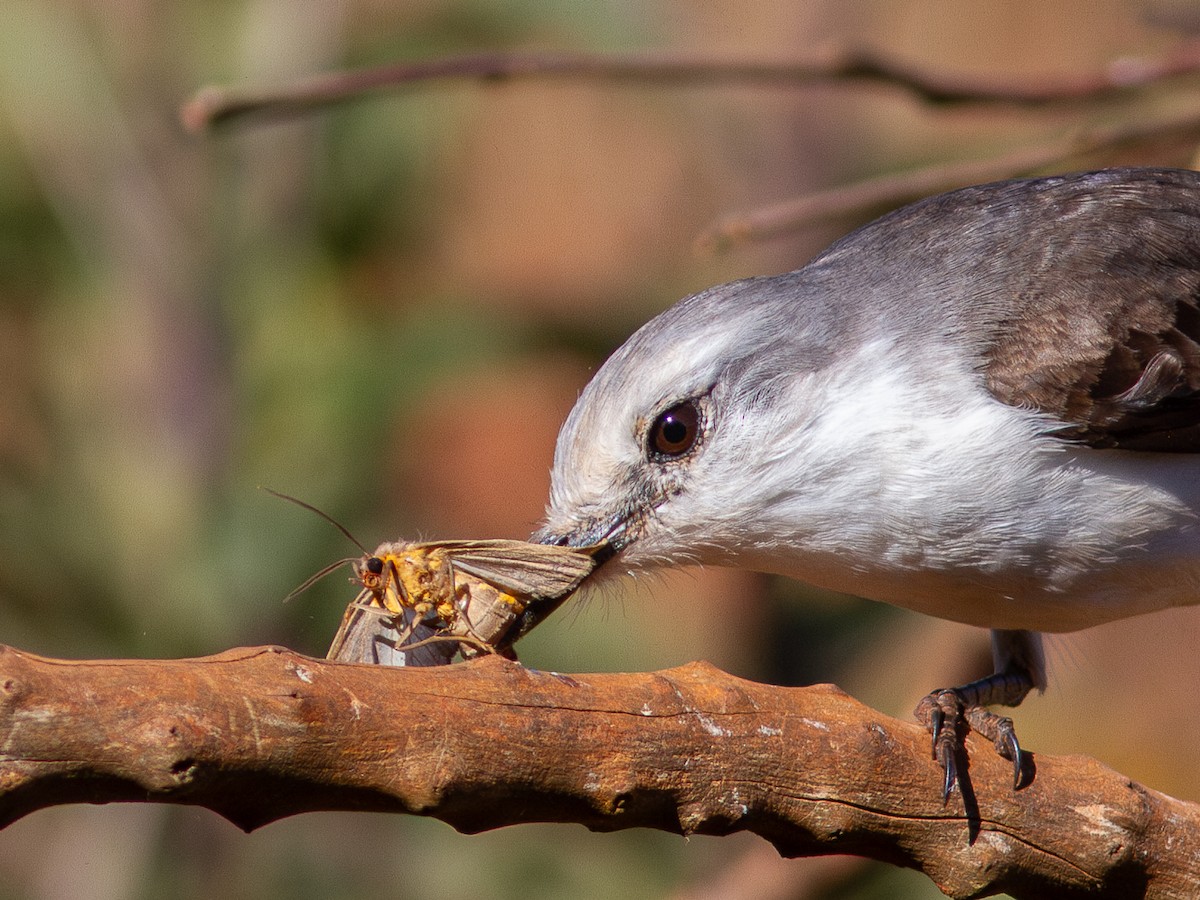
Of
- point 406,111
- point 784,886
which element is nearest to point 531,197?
point 406,111

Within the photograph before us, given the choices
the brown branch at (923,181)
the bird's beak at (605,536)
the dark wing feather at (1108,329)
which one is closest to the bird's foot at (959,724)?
the dark wing feather at (1108,329)

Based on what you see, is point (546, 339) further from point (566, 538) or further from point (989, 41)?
point (989, 41)


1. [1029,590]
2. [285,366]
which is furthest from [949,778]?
[285,366]

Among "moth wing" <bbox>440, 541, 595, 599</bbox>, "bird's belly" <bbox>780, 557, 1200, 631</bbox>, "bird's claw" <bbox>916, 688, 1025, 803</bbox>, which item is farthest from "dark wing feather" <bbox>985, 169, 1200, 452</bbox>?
"moth wing" <bbox>440, 541, 595, 599</bbox>

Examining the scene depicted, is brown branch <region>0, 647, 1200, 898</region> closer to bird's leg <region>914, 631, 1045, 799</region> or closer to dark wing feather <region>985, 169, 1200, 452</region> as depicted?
bird's leg <region>914, 631, 1045, 799</region>

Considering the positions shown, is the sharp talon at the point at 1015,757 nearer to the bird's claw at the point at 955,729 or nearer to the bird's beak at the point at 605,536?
the bird's claw at the point at 955,729

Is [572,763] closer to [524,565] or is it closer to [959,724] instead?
[524,565]
